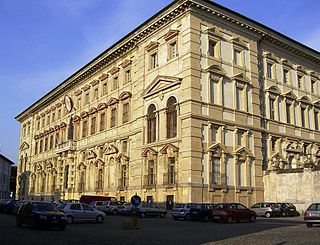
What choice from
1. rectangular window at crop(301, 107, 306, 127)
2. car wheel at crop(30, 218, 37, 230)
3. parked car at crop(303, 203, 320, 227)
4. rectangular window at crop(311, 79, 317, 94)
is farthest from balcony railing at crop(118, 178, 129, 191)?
rectangular window at crop(311, 79, 317, 94)

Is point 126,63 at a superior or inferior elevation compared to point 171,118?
superior

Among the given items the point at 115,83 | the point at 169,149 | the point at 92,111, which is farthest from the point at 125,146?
the point at 92,111

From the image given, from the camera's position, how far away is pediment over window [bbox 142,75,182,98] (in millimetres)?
36500

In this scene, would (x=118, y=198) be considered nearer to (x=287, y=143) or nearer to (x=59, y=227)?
(x=287, y=143)

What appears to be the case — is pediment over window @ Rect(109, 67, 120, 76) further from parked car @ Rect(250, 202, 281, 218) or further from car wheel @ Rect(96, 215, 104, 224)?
car wheel @ Rect(96, 215, 104, 224)

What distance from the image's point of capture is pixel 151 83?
39688mm

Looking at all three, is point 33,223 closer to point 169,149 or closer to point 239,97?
point 169,149

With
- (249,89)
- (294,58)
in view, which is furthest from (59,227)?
(294,58)

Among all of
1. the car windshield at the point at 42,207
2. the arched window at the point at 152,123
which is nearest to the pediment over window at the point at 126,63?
the arched window at the point at 152,123

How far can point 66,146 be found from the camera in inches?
2245

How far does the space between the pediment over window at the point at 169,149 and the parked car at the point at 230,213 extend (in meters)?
7.61

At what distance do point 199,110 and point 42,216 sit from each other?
58.6 feet

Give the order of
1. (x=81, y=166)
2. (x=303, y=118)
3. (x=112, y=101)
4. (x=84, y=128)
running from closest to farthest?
(x=303, y=118)
(x=112, y=101)
(x=81, y=166)
(x=84, y=128)

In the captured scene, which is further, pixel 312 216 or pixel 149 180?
pixel 149 180
